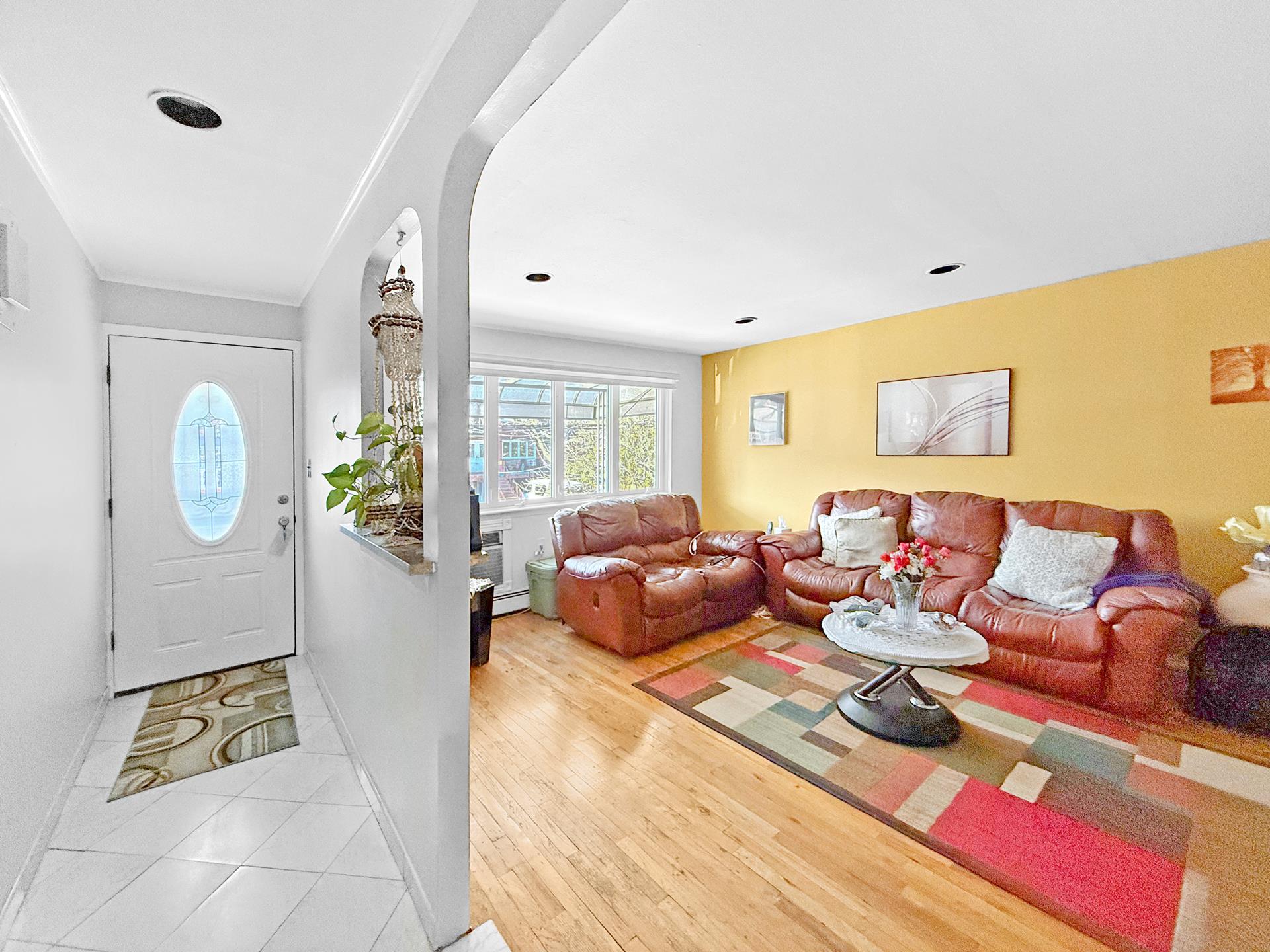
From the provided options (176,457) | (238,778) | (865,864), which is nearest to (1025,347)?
(865,864)

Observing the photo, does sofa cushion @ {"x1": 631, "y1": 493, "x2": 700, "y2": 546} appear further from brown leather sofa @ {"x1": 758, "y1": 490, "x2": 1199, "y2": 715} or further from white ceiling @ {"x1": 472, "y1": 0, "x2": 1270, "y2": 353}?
white ceiling @ {"x1": 472, "y1": 0, "x2": 1270, "y2": 353}

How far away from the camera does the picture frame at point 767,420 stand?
5203 mm

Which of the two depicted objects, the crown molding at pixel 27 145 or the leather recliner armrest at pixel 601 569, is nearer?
the crown molding at pixel 27 145

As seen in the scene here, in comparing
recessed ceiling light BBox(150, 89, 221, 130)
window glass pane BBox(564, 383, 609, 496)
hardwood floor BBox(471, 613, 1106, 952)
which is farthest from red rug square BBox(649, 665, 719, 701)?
recessed ceiling light BBox(150, 89, 221, 130)

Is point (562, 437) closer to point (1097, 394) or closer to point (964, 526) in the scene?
point (964, 526)

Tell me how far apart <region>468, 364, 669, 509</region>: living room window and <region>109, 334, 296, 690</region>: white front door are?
4.35 feet

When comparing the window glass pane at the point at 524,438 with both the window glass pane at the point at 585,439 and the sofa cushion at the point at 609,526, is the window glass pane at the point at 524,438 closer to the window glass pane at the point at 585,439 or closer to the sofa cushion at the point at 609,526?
the window glass pane at the point at 585,439

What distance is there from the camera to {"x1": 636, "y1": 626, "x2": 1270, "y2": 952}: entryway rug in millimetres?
1632

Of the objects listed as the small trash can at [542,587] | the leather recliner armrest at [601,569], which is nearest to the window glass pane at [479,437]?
the small trash can at [542,587]

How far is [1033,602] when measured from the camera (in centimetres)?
321

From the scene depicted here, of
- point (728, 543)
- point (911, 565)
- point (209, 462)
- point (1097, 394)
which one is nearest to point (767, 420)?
point (728, 543)

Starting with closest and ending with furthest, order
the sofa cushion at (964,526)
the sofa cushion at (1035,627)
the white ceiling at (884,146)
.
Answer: the white ceiling at (884,146) < the sofa cushion at (1035,627) < the sofa cushion at (964,526)

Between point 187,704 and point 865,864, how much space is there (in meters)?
3.44

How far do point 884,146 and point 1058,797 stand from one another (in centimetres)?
256
